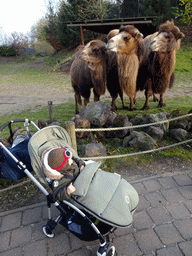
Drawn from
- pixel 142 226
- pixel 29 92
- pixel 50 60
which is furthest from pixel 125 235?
pixel 50 60

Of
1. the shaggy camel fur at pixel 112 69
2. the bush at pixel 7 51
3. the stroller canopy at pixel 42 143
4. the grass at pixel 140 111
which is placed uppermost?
the bush at pixel 7 51

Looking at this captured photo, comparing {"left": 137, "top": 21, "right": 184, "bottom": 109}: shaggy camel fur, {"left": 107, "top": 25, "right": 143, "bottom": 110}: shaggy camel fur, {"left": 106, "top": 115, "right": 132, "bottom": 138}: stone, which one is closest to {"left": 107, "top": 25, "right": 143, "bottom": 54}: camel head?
{"left": 107, "top": 25, "right": 143, "bottom": 110}: shaggy camel fur

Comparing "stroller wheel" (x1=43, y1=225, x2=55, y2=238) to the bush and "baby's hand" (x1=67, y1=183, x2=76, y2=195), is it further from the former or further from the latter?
the bush

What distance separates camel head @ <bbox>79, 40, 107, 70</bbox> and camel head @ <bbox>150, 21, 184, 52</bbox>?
1312 millimetres

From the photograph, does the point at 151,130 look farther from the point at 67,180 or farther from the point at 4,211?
the point at 4,211

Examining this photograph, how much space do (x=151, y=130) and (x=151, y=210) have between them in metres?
1.91

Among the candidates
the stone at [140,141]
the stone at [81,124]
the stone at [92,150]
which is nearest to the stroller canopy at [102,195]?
the stone at [92,150]

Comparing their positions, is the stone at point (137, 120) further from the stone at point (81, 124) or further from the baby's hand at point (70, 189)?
the baby's hand at point (70, 189)

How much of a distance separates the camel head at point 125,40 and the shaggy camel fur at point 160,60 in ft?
1.15

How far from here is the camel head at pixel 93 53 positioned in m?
4.68

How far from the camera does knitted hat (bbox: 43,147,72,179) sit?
1816 mm

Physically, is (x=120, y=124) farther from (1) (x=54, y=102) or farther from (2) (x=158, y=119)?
(1) (x=54, y=102)

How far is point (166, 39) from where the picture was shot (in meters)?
4.07

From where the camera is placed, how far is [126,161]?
3543mm
